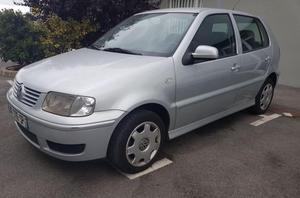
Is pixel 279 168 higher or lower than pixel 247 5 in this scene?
lower

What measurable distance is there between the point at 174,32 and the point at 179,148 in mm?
1370

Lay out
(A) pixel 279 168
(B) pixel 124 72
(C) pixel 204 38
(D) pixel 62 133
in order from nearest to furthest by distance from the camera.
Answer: (D) pixel 62 133
(B) pixel 124 72
(A) pixel 279 168
(C) pixel 204 38

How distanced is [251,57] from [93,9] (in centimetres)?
385

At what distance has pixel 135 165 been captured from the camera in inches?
123

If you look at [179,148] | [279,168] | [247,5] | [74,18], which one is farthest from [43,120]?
[247,5]

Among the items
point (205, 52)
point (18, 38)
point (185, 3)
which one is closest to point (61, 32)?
point (18, 38)

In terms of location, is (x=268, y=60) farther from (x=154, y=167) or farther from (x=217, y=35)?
(x=154, y=167)

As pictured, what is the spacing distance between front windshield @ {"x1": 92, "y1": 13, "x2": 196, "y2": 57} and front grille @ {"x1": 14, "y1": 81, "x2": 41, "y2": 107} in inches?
43.3

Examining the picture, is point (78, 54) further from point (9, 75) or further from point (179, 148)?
point (9, 75)

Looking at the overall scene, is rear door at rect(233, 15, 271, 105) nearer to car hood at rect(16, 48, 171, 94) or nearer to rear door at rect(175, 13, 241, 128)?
rear door at rect(175, 13, 241, 128)

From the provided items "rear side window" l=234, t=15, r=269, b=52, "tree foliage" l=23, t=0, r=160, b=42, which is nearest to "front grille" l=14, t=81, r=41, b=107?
"rear side window" l=234, t=15, r=269, b=52

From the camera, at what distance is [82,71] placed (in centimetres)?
303

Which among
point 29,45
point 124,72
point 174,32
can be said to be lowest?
point 29,45

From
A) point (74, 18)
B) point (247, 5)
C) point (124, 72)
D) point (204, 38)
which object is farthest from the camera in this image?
point (247, 5)
